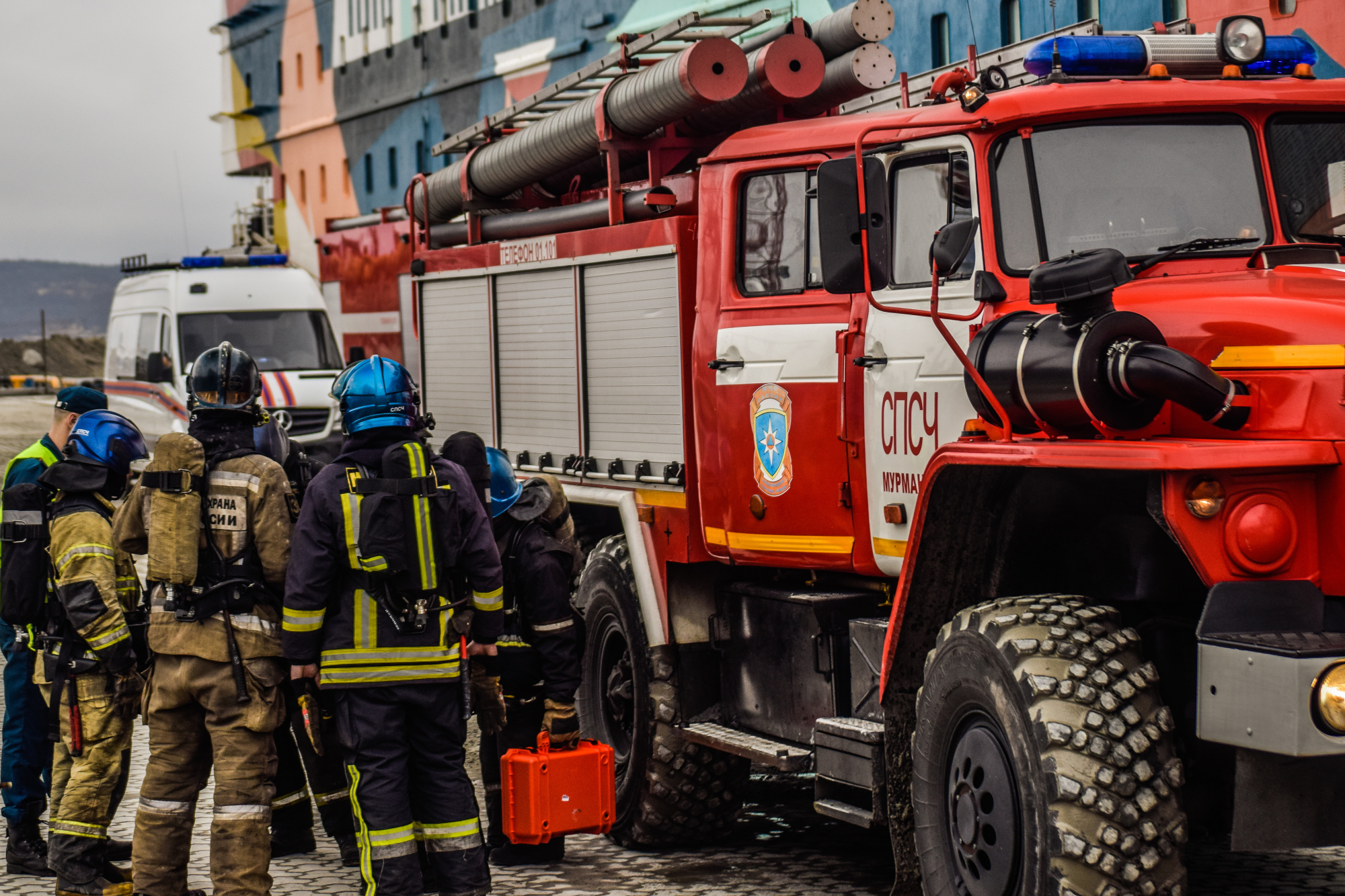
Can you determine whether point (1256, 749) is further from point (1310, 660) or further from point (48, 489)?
point (48, 489)

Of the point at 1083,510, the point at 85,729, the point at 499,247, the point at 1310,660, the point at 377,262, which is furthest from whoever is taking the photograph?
the point at 377,262

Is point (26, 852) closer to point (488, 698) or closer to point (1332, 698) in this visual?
point (488, 698)

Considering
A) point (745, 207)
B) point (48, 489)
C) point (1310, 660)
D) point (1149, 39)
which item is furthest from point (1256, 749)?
point (48, 489)

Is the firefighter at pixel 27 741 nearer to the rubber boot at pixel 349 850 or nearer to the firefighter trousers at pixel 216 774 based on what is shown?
the rubber boot at pixel 349 850

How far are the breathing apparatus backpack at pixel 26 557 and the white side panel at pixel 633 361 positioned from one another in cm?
240

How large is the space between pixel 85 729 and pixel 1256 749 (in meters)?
4.47

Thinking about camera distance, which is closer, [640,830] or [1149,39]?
[1149,39]

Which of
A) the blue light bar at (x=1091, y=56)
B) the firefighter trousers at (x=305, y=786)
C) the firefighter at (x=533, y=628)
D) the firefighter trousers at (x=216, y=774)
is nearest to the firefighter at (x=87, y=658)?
the firefighter trousers at (x=216, y=774)

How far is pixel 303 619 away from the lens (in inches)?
225

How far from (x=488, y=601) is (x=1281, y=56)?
11.0 feet

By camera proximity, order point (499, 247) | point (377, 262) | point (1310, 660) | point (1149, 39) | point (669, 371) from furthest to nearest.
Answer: point (377, 262) → point (499, 247) → point (669, 371) → point (1149, 39) → point (1310, 660)

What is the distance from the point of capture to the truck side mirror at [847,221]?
5633 millimetres

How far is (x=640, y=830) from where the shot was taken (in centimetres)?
734

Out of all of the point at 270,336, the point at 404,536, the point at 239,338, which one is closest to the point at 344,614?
the point at 404,536
